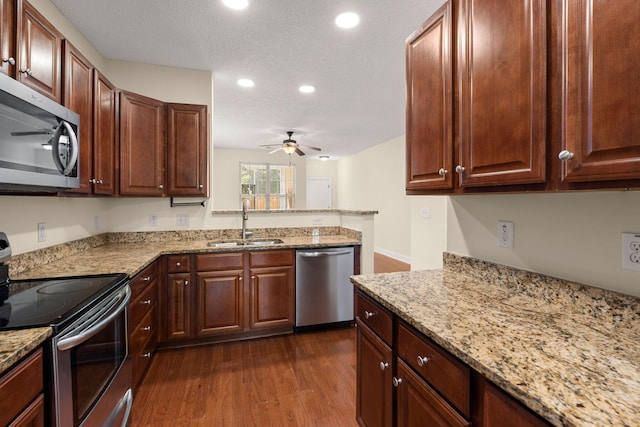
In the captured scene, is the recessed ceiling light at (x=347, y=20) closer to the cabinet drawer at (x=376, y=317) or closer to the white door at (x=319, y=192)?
the cabinet drawer at (x=376, y=317)

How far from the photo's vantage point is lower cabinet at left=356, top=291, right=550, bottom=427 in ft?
2.53

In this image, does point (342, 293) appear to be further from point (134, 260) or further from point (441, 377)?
point (441, 377)

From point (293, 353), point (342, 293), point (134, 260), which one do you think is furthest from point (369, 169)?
point (134, 260)

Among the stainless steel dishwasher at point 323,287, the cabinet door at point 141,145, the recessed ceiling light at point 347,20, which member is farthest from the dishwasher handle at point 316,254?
the recessed ceiling light at point 347,20

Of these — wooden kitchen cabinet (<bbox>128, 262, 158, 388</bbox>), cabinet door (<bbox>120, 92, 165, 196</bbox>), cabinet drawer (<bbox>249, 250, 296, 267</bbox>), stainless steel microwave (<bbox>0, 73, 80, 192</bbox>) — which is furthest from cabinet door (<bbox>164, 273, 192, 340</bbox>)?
stainless steel microwave (<bbox>0, 73, 80, 192</bbox>)

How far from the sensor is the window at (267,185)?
7973 millimetres

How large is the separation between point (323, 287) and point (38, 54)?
256 cm

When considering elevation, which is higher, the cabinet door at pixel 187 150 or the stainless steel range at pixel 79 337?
the cabinet door at pixel 187 150

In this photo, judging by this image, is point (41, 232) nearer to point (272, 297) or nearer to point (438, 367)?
point (272, 297)

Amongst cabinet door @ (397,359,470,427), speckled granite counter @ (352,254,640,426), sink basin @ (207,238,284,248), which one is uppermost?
sink basin @ (207,238,284,248)

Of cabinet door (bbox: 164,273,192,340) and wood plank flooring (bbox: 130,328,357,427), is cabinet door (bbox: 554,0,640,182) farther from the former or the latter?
cabinet door (bbox: 164,273,192,340)

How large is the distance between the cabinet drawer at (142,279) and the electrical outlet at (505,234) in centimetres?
210

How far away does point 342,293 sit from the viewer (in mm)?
3002

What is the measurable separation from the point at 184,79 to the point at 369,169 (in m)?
5.37
